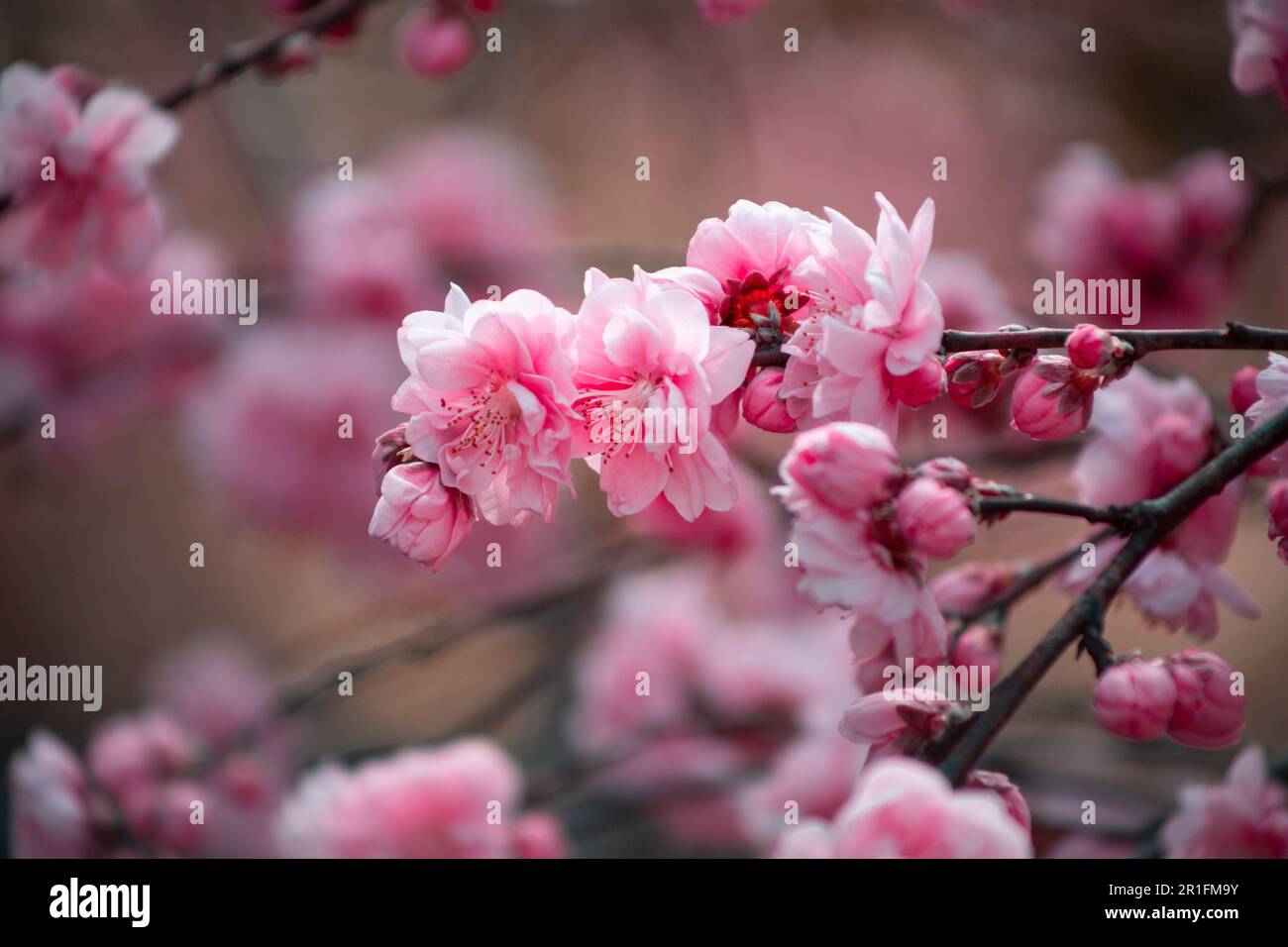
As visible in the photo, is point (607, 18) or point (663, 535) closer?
point (663, 535)

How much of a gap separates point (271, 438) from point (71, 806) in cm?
64

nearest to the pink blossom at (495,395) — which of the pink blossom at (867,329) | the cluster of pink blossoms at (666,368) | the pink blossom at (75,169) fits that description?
the cluster of pink blossoms at (666,368)

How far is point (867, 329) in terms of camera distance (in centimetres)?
53

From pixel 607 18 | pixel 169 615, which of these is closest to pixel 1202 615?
pixel 607 18

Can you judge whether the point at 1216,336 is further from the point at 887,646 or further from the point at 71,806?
the point at 71,806

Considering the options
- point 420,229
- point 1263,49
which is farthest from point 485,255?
point 1263,49

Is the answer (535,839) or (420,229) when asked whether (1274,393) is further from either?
(420,229)

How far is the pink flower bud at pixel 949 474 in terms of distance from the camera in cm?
52

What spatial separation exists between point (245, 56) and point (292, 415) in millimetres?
744

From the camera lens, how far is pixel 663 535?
4.15 feet

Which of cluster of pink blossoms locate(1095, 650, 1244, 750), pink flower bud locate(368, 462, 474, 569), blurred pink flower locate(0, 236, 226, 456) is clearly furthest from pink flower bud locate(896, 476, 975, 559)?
blurred pink flower locate(0, 236, 226, 456)

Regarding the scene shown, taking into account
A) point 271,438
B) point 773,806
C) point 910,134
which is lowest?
point 773,806

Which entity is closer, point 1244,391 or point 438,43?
point 1244,391

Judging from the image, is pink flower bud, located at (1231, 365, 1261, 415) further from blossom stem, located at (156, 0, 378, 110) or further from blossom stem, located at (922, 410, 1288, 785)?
blossom stem, located at (156, 0, 378, 110)
